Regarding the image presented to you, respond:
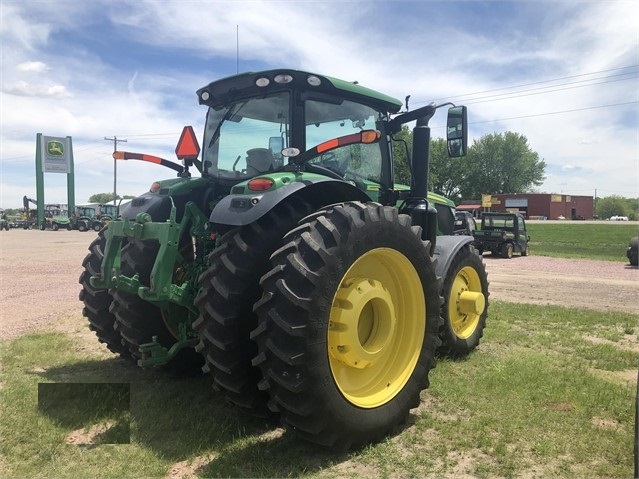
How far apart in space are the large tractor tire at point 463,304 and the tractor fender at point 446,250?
0.31ft

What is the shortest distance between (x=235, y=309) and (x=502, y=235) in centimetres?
1979

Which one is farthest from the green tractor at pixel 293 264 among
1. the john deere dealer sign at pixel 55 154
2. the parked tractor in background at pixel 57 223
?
the john deere dealer sign at pixel 55 154

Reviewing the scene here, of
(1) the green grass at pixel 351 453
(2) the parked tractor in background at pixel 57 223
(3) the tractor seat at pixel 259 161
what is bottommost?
(1) the green grass at pixel 351 453

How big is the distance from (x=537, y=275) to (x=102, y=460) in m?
13.6

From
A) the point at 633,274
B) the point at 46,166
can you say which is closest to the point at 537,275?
the point at 633,274

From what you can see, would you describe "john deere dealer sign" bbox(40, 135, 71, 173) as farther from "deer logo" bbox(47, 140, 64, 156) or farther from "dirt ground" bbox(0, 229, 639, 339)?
"dirt ground" bbox(0, 229, 639, 339)

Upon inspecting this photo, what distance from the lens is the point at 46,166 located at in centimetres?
4519

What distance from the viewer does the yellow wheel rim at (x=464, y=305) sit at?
575 centimetres

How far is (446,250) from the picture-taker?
5.68 metres

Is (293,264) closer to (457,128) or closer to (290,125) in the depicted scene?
(290,125)

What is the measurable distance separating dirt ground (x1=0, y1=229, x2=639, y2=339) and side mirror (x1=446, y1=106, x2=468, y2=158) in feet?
18.2

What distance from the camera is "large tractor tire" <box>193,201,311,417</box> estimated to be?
3338 millimetres

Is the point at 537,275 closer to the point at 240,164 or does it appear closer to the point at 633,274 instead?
the point at 633,274

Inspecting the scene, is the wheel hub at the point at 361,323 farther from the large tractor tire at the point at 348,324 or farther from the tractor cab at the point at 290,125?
the tractor cab at the point at 290,125
